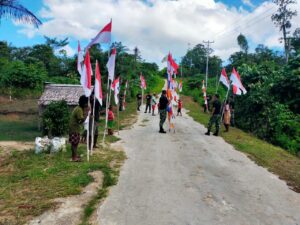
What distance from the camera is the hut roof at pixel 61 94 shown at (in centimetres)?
1780

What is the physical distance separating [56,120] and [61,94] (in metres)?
7.72

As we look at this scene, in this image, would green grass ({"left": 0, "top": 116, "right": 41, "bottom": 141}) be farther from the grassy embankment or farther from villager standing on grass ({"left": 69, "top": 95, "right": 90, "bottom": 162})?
villager standing on grass ({"left": 69, "top": 95, "right": 90, "bottom": 162})

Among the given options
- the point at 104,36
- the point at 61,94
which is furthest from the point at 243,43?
the point at 104,36

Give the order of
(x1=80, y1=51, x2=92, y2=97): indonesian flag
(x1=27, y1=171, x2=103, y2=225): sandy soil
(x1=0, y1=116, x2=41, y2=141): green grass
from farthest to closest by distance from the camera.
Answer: (x1=0, y1=116, x2=41, y2=141): green grass < (x1=80, y1=51, x2=92, y2=97): indonesian flag < (x1=27, y1=171, x2=103, y2=225): sandy soil

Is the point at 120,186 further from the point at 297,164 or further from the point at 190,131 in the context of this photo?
the point at 190,131

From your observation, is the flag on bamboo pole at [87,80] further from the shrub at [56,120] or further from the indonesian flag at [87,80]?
the shrub at [56,120]

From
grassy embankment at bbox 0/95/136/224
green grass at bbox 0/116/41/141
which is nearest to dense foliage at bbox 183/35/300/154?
grassy embankment at bbox 0/95/136/224

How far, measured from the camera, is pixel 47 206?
5.99m

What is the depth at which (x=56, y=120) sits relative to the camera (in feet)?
35.5

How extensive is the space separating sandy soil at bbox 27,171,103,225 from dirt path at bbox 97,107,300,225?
404mm

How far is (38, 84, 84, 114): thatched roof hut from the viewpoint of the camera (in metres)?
17.7

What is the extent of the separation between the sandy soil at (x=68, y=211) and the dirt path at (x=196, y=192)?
404 mm

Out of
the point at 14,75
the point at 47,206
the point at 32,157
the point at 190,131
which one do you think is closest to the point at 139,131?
the point at 190,131

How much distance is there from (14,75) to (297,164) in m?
29.6
